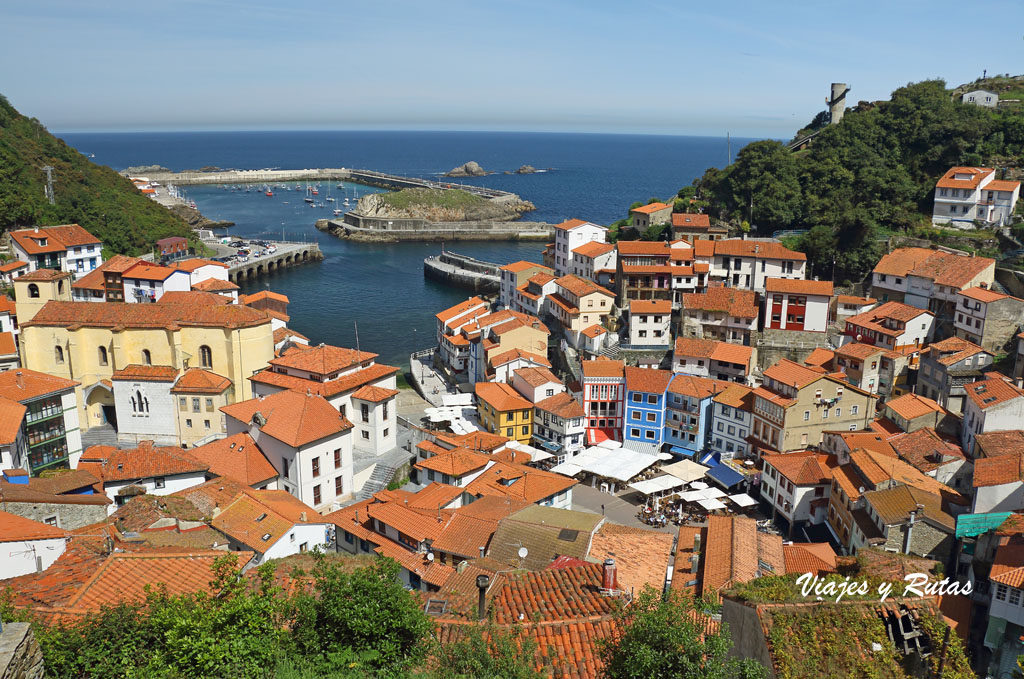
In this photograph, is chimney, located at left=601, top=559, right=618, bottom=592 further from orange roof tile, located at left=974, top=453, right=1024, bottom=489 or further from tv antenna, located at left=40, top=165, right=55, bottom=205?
tv antenna, located at left=40, top=165, right=55, bottom=205

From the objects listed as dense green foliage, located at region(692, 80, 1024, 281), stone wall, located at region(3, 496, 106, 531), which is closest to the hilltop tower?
dense green foliage, located at region(692, 80, 1024, 281)

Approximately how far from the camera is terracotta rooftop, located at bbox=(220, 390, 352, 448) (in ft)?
86.9

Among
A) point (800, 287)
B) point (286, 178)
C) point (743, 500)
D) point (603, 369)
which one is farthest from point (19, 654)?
point (286, 178)

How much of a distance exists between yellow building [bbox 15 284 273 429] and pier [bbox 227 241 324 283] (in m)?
35.5

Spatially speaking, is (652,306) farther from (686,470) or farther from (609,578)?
(609,578)

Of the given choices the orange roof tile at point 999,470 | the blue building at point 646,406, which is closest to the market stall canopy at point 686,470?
the blue building at point 646,406

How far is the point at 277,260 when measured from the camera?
7775 cm

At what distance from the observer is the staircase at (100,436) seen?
32116 millimetres

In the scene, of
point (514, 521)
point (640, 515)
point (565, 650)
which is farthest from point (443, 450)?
point (565, 650)

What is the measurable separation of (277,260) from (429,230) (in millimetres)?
24315

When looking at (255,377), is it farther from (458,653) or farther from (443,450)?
(458,653)

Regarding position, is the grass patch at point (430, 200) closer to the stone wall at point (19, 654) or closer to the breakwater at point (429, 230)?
the breakwater at point (429, 230)

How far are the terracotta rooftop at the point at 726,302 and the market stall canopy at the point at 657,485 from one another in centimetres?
1424

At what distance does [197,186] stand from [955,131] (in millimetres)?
133009
